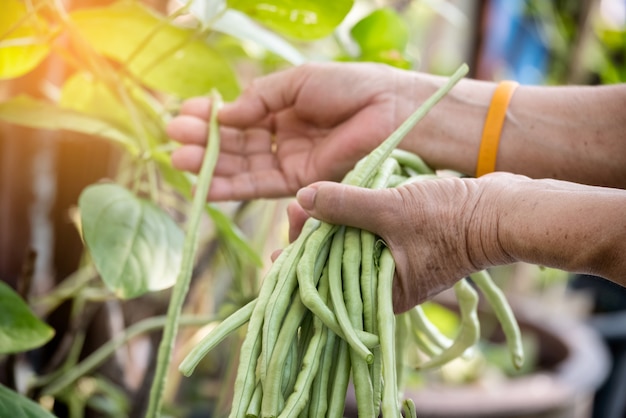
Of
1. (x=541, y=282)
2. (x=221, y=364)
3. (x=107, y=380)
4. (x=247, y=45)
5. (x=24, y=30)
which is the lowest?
(x=541, y=282)

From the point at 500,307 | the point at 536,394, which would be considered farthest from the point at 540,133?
the point at 536,394

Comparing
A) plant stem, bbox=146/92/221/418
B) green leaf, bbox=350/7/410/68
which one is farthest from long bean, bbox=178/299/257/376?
green leaf, bbox=350/7/410/68

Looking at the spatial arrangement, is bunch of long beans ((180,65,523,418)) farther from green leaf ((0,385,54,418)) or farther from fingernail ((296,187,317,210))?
green leaf ((0,385,54,418))

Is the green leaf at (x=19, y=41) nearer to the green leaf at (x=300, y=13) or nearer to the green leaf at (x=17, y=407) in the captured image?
the green leaf at (x=300, y=13)

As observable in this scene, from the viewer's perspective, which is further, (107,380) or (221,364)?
(221,364)

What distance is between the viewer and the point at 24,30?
0.62 m

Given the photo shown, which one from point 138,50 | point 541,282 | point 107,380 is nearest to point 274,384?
point 138,50

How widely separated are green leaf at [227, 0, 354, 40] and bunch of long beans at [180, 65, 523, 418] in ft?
0.63

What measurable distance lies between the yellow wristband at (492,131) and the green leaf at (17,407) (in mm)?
394

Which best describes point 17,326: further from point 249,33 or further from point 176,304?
point 249,33

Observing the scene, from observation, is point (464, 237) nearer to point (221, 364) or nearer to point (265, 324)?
point (265, 324)

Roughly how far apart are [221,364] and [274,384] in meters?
1.15

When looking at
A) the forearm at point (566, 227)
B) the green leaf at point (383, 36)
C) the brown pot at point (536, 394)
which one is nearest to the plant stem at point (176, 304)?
the forearm at point (566, 227)

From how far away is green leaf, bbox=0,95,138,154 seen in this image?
23.5 inches
